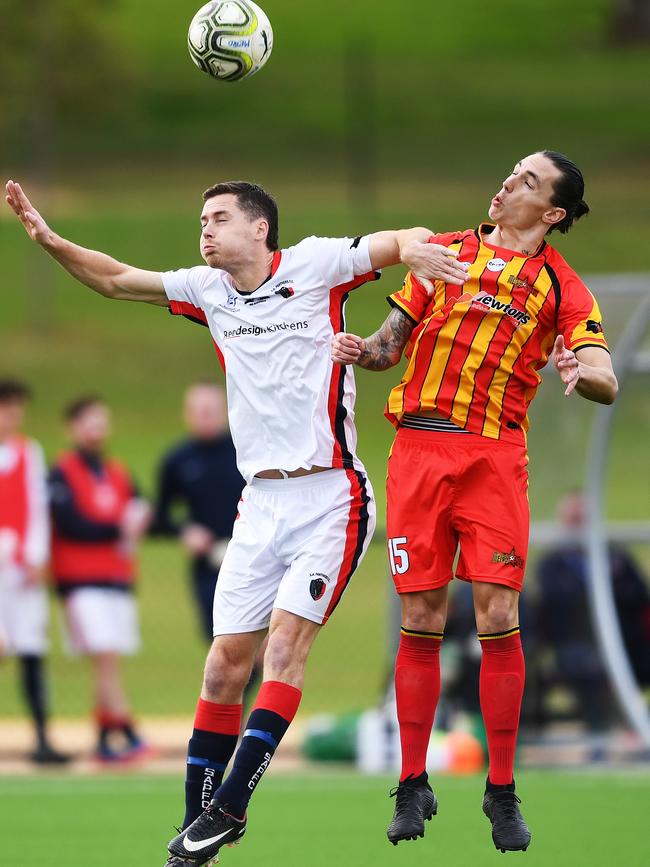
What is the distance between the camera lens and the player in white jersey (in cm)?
621

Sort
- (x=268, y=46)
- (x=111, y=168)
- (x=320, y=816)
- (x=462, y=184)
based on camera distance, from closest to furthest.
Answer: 1. (x=268, y=46)
2. (x=320, y=816)
3. (x=462, y=184)
4. (x=111, y=168)

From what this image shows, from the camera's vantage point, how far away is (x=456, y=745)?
1056 centimetres

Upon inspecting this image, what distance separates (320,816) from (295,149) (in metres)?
31.2

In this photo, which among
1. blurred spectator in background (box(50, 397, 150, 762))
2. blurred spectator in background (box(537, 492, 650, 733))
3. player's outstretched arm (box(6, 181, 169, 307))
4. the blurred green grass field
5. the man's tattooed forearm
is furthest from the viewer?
blurred spectator in background (box(50, 397, 150, 762))

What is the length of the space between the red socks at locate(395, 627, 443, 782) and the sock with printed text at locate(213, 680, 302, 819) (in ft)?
Result: 1.51

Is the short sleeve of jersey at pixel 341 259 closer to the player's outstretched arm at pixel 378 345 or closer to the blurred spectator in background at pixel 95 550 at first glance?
the player's outstretched arm at pixel 378 345

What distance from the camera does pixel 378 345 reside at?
614 cm

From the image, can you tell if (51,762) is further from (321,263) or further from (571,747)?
(321,263)

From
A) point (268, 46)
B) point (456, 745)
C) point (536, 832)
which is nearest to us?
point (268, 46)

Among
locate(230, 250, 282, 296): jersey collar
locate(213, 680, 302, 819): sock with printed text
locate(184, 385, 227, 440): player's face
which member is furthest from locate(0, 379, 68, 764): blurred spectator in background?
locate(213, 680, 302, 819): sock with printed text

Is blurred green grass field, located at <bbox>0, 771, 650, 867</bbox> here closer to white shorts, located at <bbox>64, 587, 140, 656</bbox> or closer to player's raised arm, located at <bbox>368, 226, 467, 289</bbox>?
white shorts, located at <bbox>64, 587, 140, 656</bbox>

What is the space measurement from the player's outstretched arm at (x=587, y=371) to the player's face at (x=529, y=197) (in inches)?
22.6

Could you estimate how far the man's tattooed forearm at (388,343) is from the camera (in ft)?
20.0

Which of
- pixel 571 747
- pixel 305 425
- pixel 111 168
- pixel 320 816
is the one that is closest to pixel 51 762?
pixel 320 816
